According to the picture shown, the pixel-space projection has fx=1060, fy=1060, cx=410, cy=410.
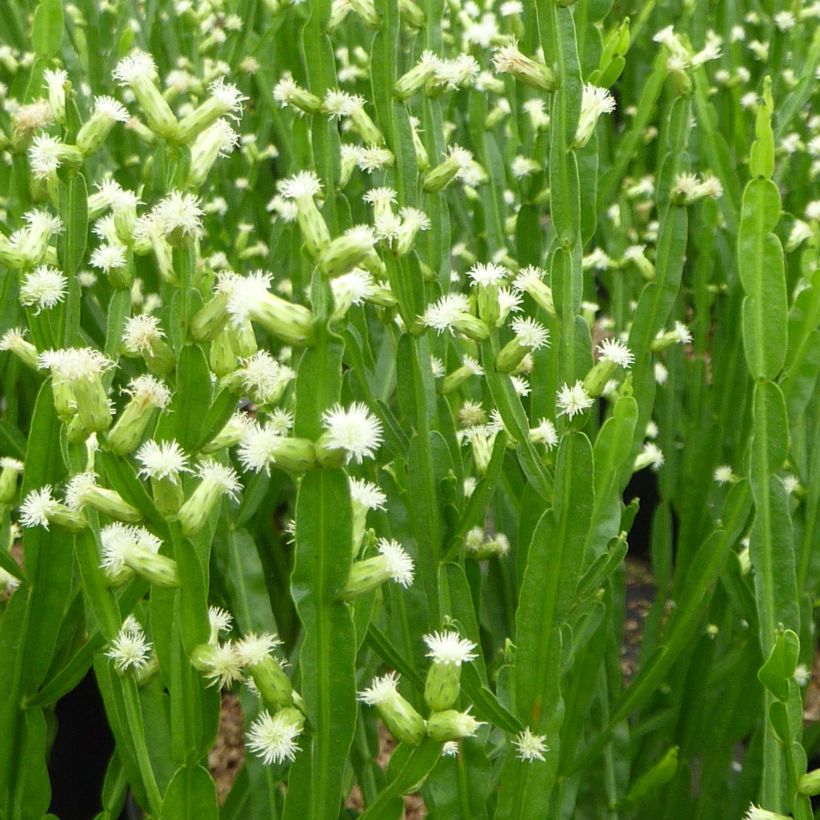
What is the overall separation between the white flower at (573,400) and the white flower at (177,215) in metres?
0.29

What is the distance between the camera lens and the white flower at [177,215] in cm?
59

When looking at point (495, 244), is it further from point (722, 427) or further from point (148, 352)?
point (148, 352)

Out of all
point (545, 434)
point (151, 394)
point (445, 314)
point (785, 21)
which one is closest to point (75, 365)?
point (151, 394)

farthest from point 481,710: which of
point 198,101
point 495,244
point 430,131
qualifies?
point 198,101

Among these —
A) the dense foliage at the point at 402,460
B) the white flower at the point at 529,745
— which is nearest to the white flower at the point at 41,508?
the dense foliage at the point at 402,460

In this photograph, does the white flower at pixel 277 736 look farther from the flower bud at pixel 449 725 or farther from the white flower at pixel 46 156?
the white flower at pixel 46 156

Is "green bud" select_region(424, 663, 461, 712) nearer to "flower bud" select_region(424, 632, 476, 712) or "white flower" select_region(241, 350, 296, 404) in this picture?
"flower bud" select_region(424, 632, 476, 712)

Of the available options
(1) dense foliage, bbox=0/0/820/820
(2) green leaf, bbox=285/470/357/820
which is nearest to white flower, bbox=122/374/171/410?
(1) dense foliage, bbox=0/0/820/820

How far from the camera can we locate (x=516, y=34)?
1266mm

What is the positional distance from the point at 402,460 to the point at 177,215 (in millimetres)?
388

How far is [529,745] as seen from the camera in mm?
729

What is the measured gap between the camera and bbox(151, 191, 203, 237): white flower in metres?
0.59

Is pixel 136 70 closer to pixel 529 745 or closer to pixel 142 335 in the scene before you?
pixel 142 335

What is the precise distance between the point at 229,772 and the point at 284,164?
2.99 ft
